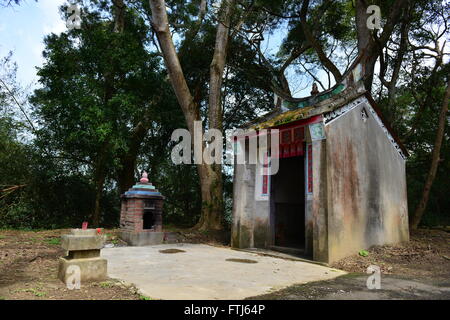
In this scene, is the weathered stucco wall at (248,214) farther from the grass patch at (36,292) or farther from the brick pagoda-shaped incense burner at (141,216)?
the grass patch at (36,292)

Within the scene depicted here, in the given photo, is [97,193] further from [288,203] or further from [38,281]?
[38,281]

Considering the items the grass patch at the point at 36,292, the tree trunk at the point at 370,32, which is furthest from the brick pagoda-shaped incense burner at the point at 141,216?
the tree trunk at the point at 370,32

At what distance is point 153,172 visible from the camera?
15422 mm

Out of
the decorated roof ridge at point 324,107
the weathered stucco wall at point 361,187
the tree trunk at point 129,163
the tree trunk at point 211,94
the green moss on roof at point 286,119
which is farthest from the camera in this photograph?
the tree trunk at point 129,163

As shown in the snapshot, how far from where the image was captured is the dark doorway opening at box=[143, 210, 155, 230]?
8.45m

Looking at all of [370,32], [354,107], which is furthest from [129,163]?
[370,32]

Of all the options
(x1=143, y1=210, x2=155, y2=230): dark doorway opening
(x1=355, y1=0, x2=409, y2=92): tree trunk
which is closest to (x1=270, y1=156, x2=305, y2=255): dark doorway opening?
(x1=143, y1=210, x2=155, y2=230): dark doorway opening

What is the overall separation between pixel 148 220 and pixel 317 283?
17.4ft

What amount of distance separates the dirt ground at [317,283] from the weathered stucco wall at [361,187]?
14.0 inches

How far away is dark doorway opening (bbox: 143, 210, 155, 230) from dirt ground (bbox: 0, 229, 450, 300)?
799 mm

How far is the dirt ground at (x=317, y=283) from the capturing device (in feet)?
11.7

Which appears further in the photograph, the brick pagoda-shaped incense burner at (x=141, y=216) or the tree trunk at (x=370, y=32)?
the tree trunk at (x=370, y=32)
